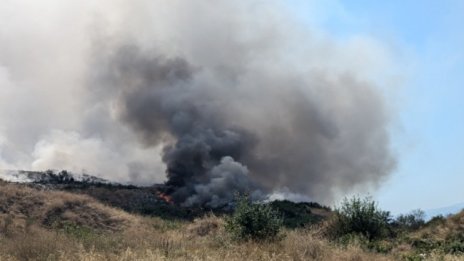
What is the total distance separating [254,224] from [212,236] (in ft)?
14.1

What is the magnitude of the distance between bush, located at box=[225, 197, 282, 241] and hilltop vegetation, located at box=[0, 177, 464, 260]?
33mm

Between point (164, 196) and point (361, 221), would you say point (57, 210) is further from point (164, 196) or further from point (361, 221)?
point (164, 196)

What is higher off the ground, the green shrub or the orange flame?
the orange flame

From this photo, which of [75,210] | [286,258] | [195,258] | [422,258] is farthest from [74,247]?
[75,210]

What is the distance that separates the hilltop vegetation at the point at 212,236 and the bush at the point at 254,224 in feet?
0.11

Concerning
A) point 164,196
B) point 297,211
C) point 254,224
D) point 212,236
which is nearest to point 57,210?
point 212,236

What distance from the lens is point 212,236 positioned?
65.2ft

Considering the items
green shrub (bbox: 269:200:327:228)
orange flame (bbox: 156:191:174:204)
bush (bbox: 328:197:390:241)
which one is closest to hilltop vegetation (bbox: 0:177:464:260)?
bush (bbox: 328:197:390:241)

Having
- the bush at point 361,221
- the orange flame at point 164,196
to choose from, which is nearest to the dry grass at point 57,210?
the bush at point 361,221

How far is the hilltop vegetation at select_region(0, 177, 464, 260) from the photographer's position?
40.3ft

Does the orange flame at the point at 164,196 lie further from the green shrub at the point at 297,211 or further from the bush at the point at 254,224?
the bush at the point at 254,224

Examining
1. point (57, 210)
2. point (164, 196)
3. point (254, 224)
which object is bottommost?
point (254, 224)

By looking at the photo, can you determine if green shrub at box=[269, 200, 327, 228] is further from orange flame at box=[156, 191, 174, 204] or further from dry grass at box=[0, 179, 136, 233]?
dry grass at box=[0, 179, 136, 233]

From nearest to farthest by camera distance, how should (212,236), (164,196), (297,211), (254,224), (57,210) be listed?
1. (254,224)
2. (212,236)
3. (57,210)
4. (297,211)
5. (164,196)
